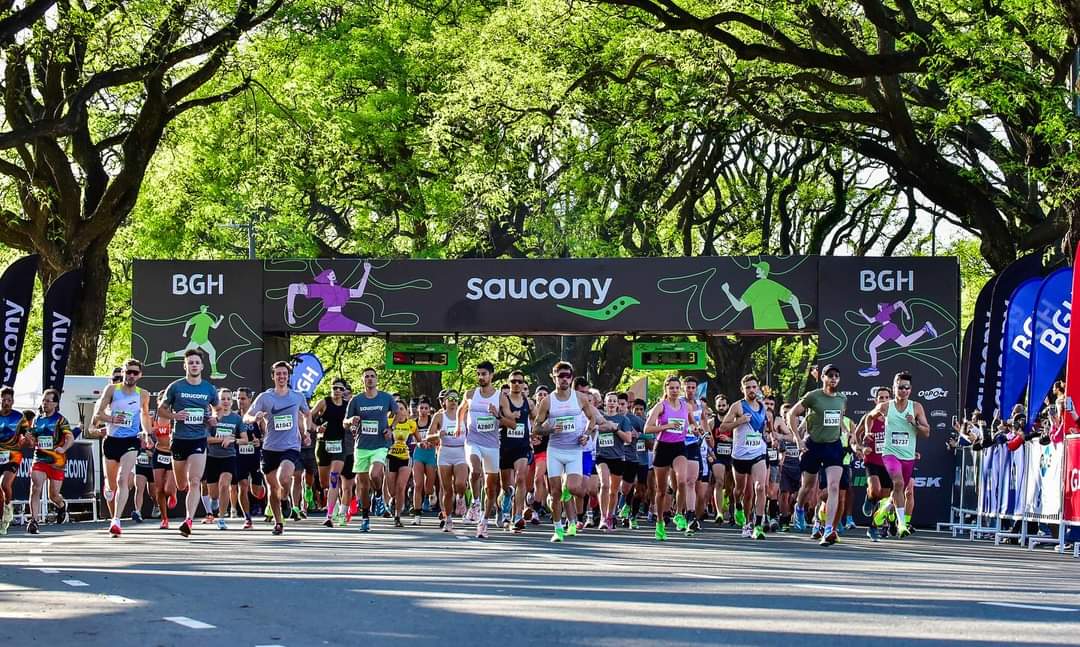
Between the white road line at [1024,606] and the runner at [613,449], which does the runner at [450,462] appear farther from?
the white road line at [1024,606]

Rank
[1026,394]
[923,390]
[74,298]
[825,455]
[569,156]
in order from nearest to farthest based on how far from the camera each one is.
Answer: [825,455] < [1026,394] < [923,390] < [74,298] < [569,156]

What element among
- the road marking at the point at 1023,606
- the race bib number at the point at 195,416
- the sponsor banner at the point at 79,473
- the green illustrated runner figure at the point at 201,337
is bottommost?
the sponsor banner at the point at 79,473

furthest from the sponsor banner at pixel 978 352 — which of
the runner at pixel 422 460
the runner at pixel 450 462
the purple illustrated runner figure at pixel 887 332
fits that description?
the runner at pixel 422 460

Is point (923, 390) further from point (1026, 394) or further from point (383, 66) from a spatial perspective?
point (383, 66)

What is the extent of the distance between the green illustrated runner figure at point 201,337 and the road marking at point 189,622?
799 inches

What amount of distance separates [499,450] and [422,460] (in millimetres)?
5693

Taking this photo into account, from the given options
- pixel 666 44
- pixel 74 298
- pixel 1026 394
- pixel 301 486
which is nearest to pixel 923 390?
pixel 1026 394

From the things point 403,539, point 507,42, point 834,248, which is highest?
point 507,42

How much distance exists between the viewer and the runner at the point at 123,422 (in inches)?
763

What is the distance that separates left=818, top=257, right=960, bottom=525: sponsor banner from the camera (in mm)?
28016

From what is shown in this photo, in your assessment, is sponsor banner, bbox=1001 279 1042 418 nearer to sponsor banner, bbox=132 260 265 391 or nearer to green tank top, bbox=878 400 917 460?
green tank top, bbox=878 400 917 460

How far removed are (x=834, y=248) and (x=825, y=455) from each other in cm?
2370

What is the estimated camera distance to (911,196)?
41.6m

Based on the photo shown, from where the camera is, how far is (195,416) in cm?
1928
